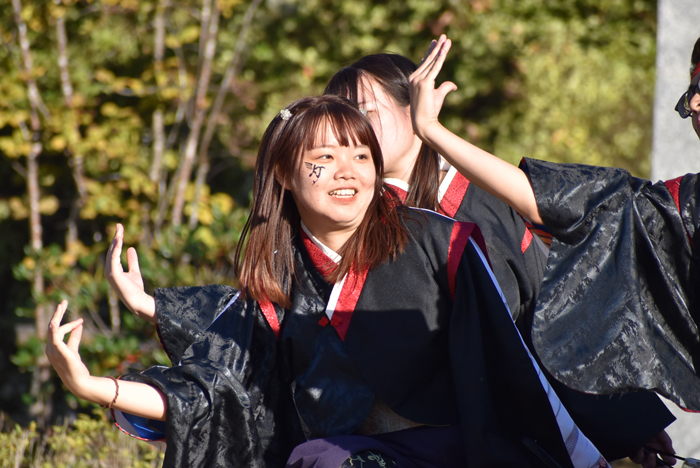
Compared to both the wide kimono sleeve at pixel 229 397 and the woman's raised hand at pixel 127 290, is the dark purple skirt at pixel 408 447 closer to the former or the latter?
the wide kimono sleeve at pixel 229 397

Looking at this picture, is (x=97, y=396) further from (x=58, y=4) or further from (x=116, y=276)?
(x=58, y=4)

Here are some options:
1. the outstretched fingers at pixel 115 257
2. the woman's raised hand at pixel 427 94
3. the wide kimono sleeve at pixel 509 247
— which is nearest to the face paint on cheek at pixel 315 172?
the woman's raised hand at pixel 427 94

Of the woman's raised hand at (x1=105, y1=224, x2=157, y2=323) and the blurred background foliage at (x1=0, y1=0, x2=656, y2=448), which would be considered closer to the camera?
the woman's raised hand at (x1=105, y1=224, x2=157, y2=323)

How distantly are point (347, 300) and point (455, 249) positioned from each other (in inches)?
11.9

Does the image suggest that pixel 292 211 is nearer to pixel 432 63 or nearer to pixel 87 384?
pixel 432 63

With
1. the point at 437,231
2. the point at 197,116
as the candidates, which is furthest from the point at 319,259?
the point at 197,116

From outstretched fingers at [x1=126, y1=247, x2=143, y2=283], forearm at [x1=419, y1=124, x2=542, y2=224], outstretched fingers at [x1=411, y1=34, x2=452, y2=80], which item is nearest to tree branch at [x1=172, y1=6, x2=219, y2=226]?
outstretched fingers at [x1=126, y1=247, x2=143, y2=283]

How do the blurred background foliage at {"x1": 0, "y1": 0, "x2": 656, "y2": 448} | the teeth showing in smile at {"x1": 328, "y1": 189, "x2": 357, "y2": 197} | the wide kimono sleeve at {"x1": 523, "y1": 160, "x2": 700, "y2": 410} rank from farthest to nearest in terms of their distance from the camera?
the blurred background foliage at {"x1": 0, "y1": 0, "x2": 656, "y2": 448} → the teeth showing in smile at {"x1": 328, "y1": 189, "x2": 357, "y2": 197} → the wide kimono sleeve at {"x1": 523, "y1": 160, "x2": 700, "y2": 410}

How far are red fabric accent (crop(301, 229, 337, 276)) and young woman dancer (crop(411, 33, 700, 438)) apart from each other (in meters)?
0.50

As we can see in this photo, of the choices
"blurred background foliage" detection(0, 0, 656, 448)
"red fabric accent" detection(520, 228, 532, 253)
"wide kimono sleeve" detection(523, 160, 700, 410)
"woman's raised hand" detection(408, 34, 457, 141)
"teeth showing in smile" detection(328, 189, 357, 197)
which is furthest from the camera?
"blurred background foliage" detection(0, 0, 656, 448)

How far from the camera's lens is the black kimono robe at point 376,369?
5.86 feet

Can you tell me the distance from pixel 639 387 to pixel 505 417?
358mm

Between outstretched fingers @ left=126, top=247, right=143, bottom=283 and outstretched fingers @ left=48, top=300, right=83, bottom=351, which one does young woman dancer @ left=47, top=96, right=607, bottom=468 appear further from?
outstretched fingers @ left=126, top=247, right=143, bottom=283

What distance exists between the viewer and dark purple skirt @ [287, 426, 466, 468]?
72.0 inches
